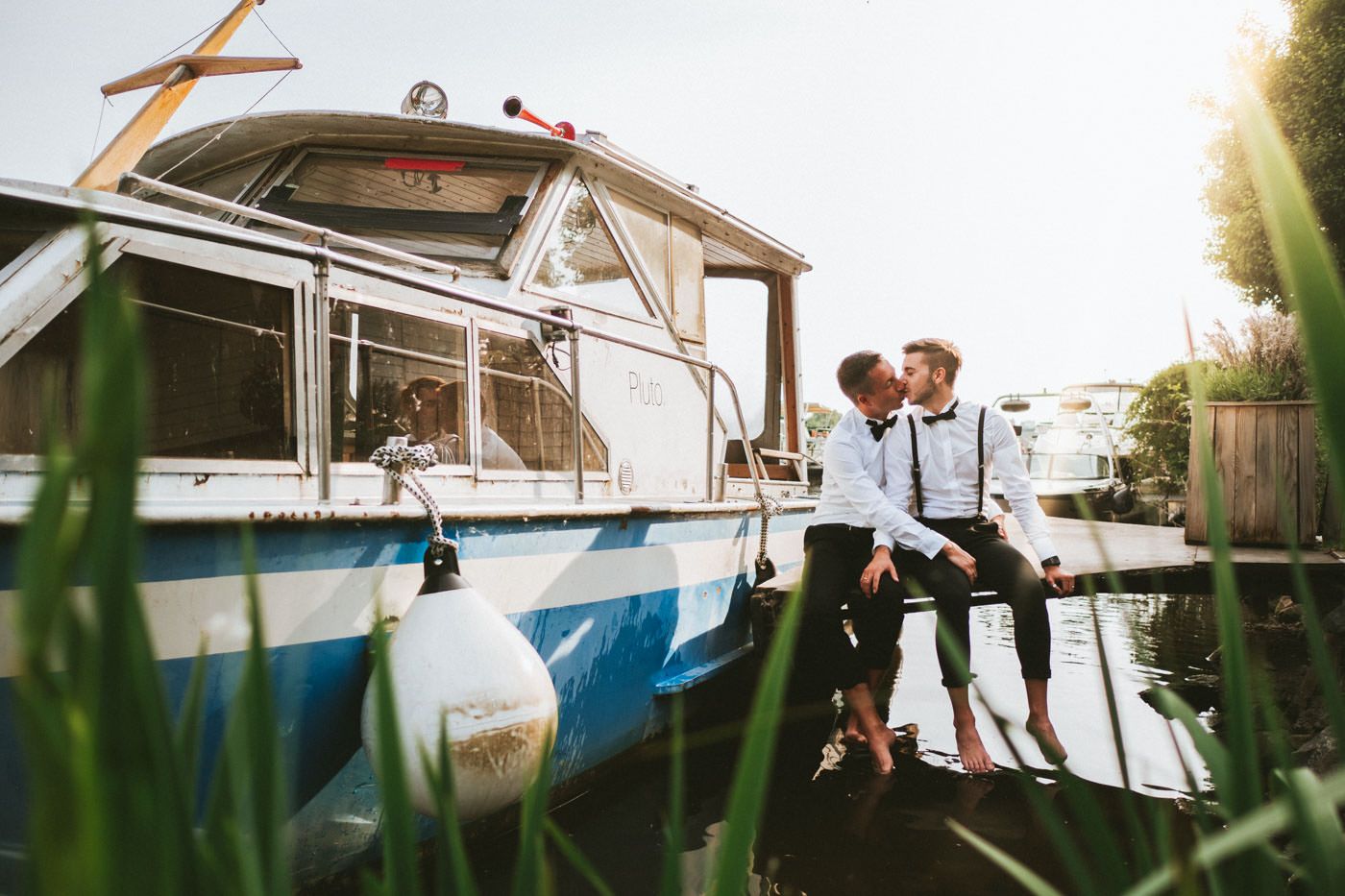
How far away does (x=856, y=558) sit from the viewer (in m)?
4.07

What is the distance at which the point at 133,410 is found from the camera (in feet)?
0.98

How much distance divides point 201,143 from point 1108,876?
192 inches

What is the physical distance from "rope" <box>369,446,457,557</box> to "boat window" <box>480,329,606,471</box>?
0.73 meters

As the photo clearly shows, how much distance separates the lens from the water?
2.73m

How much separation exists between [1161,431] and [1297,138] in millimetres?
4782

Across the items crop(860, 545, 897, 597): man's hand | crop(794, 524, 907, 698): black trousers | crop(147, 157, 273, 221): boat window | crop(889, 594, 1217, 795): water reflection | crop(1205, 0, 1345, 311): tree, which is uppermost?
crop(1205, 0, 1345, 311): tree

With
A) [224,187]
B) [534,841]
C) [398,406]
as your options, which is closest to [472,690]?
[398,406]

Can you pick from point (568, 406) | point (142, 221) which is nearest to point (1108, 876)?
point (142, 221)

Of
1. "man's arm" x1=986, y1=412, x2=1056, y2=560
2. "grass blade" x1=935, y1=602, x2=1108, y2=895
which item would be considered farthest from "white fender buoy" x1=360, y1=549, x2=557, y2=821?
"man's arm" x1=986, y1=412, x2=1056, y2=560

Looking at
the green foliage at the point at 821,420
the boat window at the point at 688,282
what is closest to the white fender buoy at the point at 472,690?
the boat window at the point at 688,282

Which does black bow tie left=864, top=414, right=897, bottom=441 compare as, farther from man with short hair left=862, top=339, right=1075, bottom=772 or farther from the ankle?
the ankle

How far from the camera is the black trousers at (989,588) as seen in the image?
357 cm

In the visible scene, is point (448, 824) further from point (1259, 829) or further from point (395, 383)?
point (395, 383)

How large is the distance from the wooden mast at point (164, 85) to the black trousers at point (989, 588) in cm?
705
